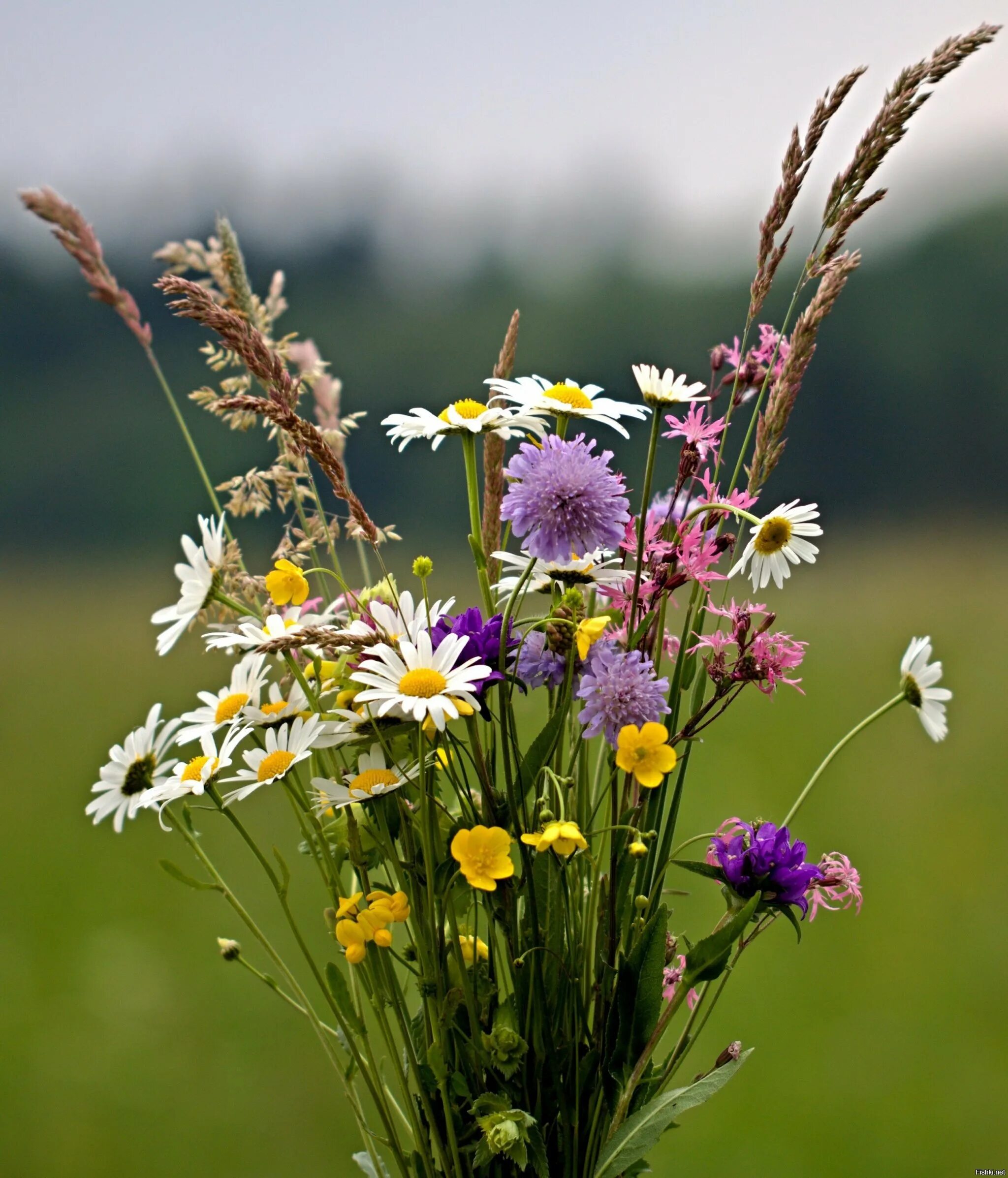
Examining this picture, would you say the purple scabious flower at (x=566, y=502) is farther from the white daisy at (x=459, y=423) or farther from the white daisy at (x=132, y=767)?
the white daisy at (x=132, y=767)

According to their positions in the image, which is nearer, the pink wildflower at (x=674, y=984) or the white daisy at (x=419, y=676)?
the white daisy at (x=419, y=676)

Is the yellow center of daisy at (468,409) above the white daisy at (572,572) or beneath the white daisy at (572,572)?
above

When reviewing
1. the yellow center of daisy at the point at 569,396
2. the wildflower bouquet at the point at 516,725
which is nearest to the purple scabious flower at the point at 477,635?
the wildflower bouquet at the point at 516,725

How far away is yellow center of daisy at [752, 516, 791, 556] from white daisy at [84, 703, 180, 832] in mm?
308

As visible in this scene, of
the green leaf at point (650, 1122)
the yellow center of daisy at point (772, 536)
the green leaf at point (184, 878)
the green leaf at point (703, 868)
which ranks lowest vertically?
the green leaf at point (650, 1122)

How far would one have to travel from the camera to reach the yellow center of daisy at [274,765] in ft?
1.36

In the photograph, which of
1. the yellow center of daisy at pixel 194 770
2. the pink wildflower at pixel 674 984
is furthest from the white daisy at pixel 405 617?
the pink wildflower at pixel 674 984

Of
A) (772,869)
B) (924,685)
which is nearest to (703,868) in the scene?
(772,869)

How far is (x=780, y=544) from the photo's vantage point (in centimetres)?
46

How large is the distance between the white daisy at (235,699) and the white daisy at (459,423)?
0.13m

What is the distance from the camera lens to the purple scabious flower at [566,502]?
398 mm

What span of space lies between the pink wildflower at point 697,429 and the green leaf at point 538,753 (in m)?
0.15

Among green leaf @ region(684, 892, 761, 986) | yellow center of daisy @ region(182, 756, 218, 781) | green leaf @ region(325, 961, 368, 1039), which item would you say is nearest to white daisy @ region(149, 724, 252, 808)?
yellow center of daisy @ region(182, 756, 218, 781)

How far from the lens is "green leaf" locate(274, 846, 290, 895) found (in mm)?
453
